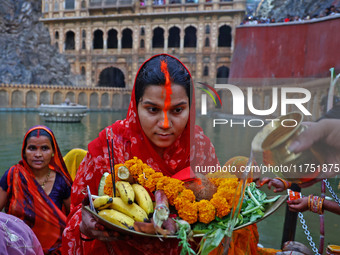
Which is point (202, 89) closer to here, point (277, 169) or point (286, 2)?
point (277, 169)

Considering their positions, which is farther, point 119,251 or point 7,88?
point 7,88

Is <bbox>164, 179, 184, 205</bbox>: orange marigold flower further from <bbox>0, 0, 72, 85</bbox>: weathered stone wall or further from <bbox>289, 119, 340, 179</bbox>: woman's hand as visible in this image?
<bbox>0, 0, 72, 85</bbox>: weathered stone wall

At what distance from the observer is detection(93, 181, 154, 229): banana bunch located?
1.09 metres

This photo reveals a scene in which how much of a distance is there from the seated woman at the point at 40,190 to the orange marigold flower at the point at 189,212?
158 cm

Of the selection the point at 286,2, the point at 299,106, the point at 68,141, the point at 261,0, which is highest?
the point at 261,0

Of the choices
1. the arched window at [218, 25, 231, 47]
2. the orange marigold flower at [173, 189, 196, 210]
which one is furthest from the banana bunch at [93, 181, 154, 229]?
the arched window at [218, 25, 231, 47]

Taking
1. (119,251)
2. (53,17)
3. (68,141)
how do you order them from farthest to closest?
(53,17) → (68,141) → (119,251)

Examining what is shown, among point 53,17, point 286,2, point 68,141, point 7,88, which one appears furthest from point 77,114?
point 53,17

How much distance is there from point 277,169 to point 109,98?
2498cm

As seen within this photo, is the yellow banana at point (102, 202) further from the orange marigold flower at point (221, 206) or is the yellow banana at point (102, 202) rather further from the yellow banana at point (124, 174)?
the orange marigold flower at point (221, 206)

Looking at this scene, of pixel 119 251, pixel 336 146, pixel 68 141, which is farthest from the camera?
pixel 68 141

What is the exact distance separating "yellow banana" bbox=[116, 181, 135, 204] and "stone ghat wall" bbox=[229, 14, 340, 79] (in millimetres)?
923

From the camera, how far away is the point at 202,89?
129cm

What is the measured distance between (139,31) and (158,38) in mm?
3436
